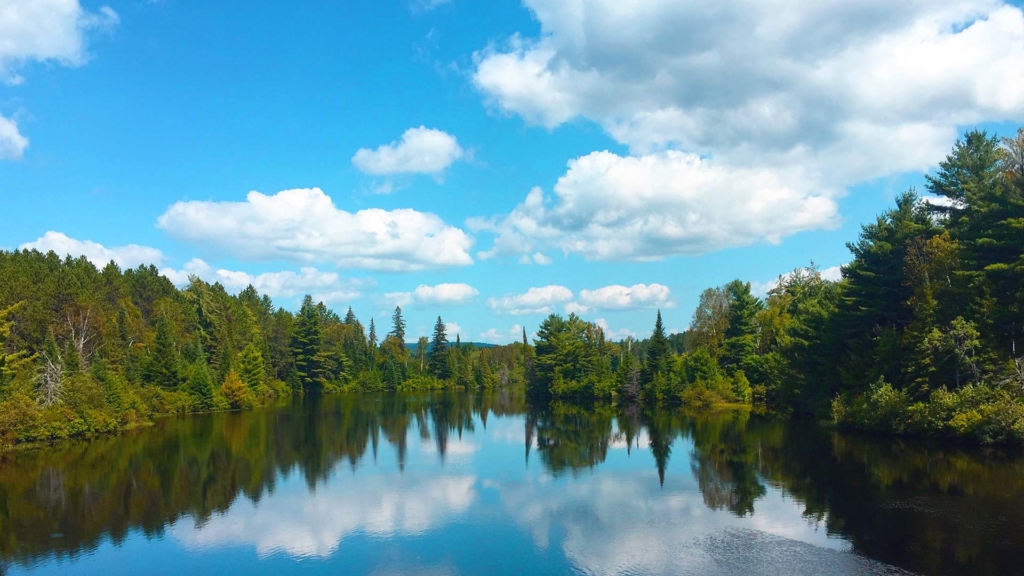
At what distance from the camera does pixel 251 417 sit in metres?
56.6

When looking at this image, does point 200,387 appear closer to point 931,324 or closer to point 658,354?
point 658,354

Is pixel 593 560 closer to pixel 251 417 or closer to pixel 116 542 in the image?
pixel 116 542

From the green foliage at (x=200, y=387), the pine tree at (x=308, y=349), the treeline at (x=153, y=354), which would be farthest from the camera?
the pine tree at (x=308, y=349)

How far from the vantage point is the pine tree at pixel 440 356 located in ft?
366

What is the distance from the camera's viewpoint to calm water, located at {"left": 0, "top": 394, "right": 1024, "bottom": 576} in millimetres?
16625

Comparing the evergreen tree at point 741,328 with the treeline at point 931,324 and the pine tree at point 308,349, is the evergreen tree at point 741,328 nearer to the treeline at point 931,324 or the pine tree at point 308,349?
the treeline at point 931,324

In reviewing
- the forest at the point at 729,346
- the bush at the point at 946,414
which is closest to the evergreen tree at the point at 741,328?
the forest at the point at 729,346

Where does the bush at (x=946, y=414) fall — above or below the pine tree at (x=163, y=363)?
below

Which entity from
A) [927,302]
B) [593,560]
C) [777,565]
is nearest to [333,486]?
[593,560]

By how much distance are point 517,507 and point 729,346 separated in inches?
1940

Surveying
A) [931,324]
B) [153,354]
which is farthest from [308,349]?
[931,324]

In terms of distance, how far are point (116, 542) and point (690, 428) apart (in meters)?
35.0

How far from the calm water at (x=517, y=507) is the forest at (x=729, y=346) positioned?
12.1ft

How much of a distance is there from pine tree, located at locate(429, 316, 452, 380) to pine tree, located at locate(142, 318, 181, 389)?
5571 cm
